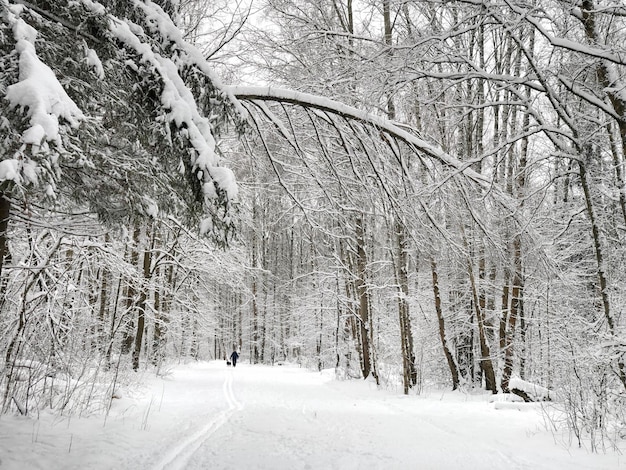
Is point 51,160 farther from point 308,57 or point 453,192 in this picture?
point 308,57

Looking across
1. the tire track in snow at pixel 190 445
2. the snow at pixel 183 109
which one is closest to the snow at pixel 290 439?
the tire track in snow at pixel 190 445

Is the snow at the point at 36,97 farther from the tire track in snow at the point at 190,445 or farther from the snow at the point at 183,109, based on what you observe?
the tire track in snow at the point at 190,445

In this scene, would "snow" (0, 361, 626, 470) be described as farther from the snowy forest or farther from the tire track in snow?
the snowy forest

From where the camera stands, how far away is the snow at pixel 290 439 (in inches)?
199

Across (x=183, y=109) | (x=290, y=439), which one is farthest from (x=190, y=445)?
(x=183, y=109)

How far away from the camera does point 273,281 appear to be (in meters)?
40.6

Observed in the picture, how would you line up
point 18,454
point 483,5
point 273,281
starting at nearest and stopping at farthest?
point 18,454 → point 483,5 → point 273,281

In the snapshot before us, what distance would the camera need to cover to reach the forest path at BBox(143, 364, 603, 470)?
5.28 metres

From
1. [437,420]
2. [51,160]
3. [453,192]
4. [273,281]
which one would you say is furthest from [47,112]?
[273,281]

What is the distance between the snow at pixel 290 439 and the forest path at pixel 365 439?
0.05ft

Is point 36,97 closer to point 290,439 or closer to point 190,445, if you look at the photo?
point 190,445

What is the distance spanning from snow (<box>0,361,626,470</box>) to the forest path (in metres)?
0.01

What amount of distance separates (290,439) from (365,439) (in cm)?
114

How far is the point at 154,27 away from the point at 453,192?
3891 mm
